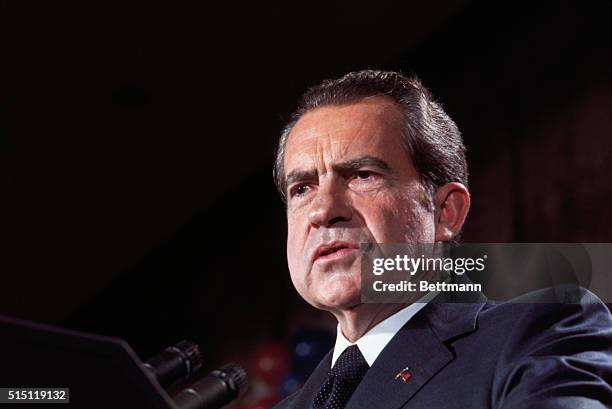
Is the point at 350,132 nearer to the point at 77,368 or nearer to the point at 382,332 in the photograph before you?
the point at 382,332

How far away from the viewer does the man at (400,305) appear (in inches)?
35.9

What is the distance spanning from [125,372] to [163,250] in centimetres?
421

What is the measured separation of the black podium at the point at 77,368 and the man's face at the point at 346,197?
55cm

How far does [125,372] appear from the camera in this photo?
2.09 feet

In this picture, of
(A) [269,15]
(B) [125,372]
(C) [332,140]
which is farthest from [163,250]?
(B) [125,372]

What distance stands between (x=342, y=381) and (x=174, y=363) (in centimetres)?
28

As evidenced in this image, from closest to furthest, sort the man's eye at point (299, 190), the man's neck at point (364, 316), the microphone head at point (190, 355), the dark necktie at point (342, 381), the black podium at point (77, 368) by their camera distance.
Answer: the black podium at point (77, 368), the microphone head at point (190, 355), the dark necktie at point (342, 381), the man's neck at point (364, 316), the man's eye at point (299, 190)

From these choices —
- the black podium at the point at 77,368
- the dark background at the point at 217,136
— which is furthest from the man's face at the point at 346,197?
the dark background at the point at 217,136

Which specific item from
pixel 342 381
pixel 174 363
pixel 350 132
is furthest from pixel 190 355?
pixel 350 132

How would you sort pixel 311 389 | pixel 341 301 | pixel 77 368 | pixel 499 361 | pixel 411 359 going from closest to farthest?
pixel 77 368, pixel 499 361, pixel 411 359, pixel 341 301, pixel 311 389

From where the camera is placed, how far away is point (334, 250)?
1.19 metres

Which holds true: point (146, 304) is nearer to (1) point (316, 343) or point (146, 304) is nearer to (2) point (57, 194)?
(2) point (57, 194)

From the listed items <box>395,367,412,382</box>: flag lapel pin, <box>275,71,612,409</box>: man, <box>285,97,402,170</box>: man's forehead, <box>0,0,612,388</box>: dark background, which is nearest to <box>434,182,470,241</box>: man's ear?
<box>275,71,612,409</box>: man

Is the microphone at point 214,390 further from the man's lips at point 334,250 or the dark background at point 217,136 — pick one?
the dark background at point 217,136
